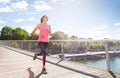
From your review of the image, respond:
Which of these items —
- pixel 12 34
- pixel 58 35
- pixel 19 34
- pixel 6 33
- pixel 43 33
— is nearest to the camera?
pixel 43 33

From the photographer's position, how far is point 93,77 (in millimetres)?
6797

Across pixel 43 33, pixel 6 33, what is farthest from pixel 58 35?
pixel 43 33

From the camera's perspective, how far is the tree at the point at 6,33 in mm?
100062

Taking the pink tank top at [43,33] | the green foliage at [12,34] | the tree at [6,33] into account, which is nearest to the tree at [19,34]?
the green foliage at [12,34]

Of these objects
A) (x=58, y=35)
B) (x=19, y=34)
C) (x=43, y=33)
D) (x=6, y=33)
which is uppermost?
(x=6, y=33)

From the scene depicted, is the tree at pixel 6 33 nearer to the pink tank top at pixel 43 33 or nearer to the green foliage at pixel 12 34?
the green foliage at pixel 12 34

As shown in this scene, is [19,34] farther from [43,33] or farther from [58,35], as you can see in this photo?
[43,33]

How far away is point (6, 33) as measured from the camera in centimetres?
10238

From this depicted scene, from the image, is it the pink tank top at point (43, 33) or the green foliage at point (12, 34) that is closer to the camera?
the pink tank top at point (43, 33)

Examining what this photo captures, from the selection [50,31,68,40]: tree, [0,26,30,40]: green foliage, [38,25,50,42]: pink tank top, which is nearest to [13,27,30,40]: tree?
[0,26,30,40]: green foliage

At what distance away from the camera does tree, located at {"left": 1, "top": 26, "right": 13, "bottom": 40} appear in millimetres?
100062

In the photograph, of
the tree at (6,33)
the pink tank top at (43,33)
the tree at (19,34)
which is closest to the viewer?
the pink tank top at (43,33)

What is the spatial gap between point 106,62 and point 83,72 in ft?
3.50

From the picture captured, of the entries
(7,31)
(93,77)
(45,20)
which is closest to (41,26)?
(45,20)
